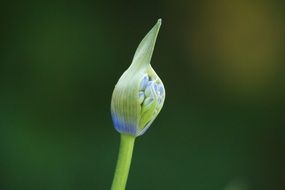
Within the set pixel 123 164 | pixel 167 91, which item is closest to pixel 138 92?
pixel 123 164

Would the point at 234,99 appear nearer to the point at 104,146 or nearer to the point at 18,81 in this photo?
the point at 104,146

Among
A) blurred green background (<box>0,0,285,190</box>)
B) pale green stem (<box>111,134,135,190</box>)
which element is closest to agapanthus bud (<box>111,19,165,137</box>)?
pale green stem (<box>111,134,135,190</box>)

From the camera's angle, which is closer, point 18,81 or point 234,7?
point 18,81

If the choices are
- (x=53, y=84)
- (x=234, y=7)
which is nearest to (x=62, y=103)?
(x=53, y=84)

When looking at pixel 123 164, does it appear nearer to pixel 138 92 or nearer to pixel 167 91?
pixel 138 92

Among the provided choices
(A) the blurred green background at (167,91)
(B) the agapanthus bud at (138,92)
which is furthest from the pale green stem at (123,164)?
(A) the blurred green background at (167,91)

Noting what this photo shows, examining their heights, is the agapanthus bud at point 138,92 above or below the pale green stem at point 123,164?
above

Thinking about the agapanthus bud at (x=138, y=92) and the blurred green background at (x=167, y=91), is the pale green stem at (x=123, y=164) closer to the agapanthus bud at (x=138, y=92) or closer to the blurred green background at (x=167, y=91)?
the agapanthus bud at (x=138, y=92)
